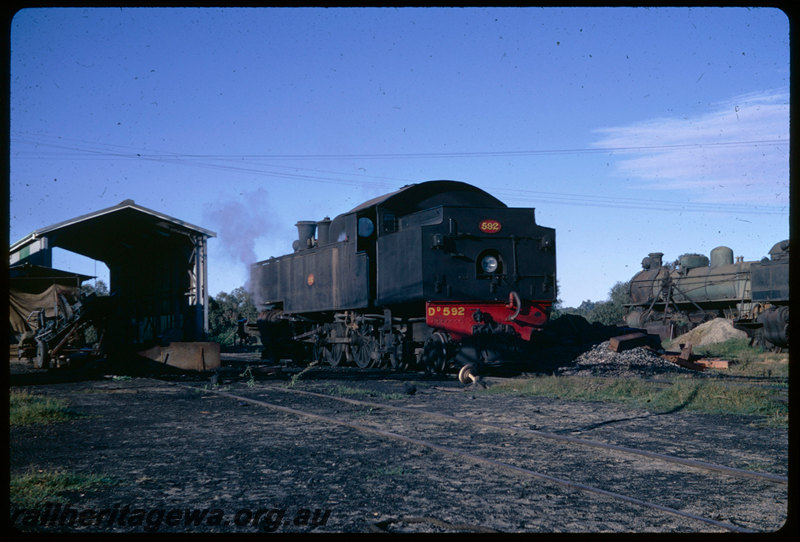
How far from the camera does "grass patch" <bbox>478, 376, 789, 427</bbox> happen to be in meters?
8.88

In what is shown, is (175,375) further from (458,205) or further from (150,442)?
(150,442)

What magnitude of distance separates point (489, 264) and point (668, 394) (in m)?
5.12

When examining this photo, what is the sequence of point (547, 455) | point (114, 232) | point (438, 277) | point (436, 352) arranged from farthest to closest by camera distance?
1. point (114, 232)
2. point (436, 352)
3. point (438, 277)
4. point (547, 455)

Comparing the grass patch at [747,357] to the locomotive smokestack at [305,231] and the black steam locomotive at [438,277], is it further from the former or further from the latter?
the locomotive smokestack at [305,231]

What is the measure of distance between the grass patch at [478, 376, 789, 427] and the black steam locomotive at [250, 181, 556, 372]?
196cm

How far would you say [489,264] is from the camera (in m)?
14.4

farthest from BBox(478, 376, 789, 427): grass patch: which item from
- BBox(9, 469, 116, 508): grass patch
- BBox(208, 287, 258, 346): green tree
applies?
BBox(208, 287, 258, 346): green tree

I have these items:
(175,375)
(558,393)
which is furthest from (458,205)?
(175,375)

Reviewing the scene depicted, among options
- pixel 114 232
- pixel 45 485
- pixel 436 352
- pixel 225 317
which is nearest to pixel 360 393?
pixel 436 352

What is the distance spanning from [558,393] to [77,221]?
1355 centimetres

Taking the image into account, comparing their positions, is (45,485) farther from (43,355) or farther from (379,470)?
(43,355)

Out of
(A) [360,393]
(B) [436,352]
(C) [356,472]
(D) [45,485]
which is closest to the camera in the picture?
(D) [45,485]

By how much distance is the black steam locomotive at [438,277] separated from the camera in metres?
13.9

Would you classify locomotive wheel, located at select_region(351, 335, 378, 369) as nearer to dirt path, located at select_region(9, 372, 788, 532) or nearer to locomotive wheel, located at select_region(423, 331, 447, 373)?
locomotive wheel, located at select_region(423, 331, 447, 373)
